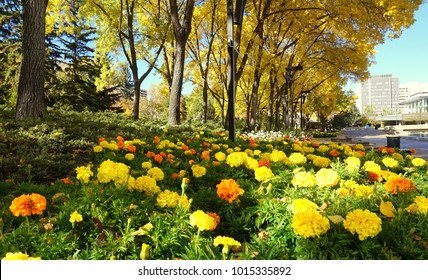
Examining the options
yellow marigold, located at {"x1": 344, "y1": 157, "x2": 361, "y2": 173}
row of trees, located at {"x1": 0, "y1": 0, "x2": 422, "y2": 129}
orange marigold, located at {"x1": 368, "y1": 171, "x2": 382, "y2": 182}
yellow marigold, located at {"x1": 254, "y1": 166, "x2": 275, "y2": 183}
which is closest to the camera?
yellow marigold, located at {"x1": 254, "y1": 166, "x2": 275, "y2": 183}

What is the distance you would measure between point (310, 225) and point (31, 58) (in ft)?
21.7

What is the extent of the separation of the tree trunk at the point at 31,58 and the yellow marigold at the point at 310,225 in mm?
6392

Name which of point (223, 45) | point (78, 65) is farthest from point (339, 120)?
point (78, 65)

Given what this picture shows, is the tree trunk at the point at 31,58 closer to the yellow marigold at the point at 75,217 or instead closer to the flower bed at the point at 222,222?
the flower bed at the point at 222,222

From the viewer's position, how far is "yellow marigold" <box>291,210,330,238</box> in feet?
4.86

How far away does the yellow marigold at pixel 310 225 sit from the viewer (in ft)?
4.86

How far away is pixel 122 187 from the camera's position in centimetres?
197

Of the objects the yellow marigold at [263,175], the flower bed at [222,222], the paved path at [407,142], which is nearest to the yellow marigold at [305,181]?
the flower bed at [222,222]

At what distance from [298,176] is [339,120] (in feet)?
171

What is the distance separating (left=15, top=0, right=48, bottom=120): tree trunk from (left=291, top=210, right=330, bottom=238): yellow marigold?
6.39m

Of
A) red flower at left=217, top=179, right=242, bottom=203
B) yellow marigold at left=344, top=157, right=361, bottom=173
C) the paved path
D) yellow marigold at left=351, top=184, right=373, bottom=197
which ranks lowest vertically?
the paved path

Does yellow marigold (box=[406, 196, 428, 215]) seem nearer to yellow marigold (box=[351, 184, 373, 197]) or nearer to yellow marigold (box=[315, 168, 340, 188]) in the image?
yellow marigold (box=[351, 184, 373, 197])

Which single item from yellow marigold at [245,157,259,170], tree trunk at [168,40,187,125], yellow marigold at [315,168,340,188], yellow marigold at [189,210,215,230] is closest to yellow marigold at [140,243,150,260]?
yellow marigold at [189,210,215,230]
